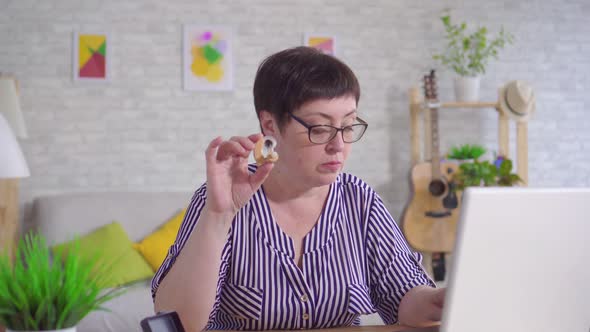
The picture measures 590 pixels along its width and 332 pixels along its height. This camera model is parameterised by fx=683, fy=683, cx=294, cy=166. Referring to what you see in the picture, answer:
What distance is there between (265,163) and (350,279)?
15.7 inches

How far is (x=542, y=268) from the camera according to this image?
1.02 metres

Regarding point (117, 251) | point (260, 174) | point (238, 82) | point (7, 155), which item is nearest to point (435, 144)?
point (238, 82)

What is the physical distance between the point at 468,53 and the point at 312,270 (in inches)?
131

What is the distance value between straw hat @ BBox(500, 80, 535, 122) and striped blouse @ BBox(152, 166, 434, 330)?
9.30ft

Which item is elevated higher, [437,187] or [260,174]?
[260,174]

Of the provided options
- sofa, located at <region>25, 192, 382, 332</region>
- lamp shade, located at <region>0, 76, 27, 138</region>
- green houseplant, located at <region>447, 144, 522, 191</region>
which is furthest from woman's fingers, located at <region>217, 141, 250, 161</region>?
green houseplant, located at <region>447, 144, 522, 191</region>

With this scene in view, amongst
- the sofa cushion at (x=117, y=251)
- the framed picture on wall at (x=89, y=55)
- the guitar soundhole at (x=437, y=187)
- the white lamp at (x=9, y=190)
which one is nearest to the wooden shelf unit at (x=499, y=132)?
the guitar soundhole at (x=437, y=187)

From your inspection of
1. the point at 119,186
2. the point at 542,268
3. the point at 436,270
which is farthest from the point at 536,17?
the point at 542,268

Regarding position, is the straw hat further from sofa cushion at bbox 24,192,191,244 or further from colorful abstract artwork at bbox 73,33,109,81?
colorful abstract artwork at bbox 73,33,109,81

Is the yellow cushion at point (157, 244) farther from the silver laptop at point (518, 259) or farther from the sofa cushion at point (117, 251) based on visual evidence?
the silver laptop at point (518, 259)

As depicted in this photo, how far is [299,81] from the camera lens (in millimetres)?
1564

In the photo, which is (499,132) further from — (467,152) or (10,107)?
(10,107)

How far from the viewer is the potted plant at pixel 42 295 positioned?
924 millimetres

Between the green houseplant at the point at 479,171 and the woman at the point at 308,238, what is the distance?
2444 millimetres
